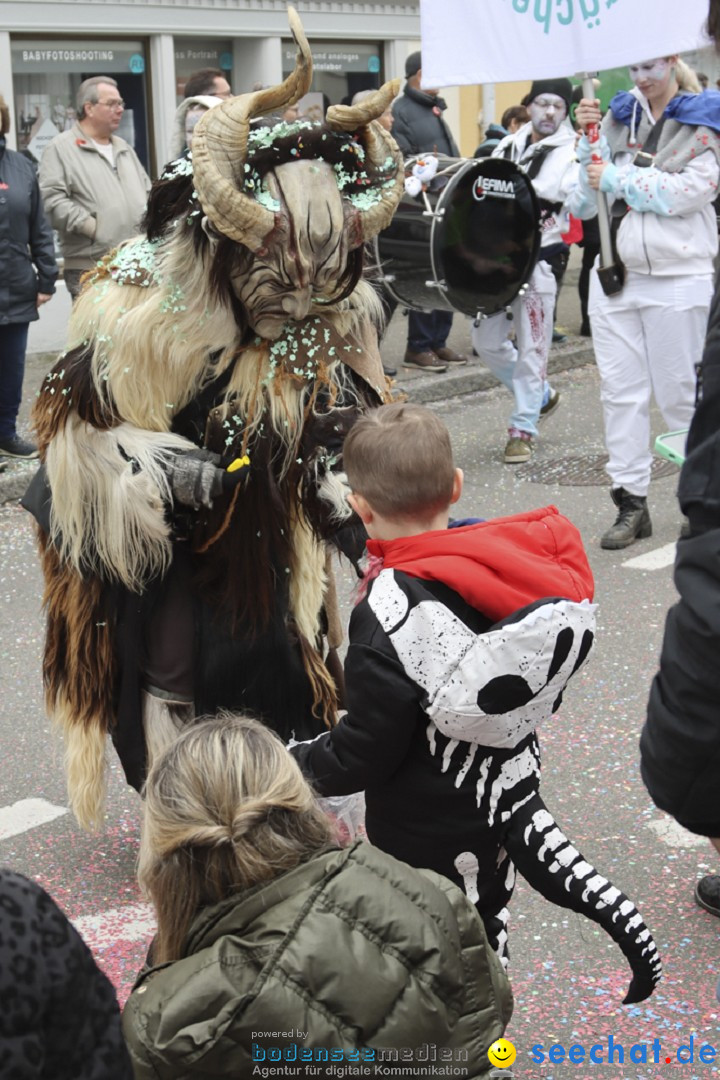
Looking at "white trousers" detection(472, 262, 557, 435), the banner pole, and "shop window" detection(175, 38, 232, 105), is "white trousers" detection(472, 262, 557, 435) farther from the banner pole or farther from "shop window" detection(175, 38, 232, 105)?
"shop window" detection(175, 38, 232, 105)

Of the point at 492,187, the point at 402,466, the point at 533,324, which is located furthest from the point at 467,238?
the point at 402,466

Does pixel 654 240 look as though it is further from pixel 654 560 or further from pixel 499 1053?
pixel 499 1053

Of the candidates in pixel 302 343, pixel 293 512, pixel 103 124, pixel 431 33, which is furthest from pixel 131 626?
pixel 103 124

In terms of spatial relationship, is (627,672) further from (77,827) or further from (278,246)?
(278,246)

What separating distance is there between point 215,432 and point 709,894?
1.62 m

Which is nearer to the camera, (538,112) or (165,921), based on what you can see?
(165,921)

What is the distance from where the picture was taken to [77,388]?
3074 millimetres

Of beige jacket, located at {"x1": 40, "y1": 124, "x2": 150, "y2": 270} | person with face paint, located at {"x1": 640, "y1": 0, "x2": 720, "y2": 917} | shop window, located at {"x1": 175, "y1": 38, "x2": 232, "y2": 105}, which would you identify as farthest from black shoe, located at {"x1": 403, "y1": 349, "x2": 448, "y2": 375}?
person with face paint, located at {"x1": 640, "y1": 0, "x2": 720, "y2": 917}

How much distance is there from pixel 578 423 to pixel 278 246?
247 inches

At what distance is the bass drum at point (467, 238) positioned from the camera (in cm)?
760

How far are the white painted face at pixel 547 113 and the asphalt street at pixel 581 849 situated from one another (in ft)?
12.9

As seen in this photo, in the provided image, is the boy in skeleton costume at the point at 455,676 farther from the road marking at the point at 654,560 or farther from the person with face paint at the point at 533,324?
the person with face paint at the point at 533,324

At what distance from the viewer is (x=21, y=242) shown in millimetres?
7719

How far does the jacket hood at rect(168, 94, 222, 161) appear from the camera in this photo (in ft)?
10.5
